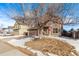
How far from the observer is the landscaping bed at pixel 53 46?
142 cm

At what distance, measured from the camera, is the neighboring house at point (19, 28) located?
1433mm

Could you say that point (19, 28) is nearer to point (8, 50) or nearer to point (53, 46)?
point (8, 50)

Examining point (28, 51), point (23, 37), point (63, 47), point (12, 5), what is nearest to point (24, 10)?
point (12, 5)

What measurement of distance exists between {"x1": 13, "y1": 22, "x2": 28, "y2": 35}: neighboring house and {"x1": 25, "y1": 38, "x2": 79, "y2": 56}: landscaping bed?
104 millimetres

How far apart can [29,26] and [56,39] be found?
25 cm

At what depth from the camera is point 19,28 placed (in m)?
1.45

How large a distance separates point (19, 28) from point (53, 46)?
322 mm

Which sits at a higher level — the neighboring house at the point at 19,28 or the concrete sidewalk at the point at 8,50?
the neighboring house at the point at 19,28

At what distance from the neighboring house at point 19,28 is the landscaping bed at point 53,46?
0.34ft

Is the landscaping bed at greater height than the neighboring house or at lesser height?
lesser

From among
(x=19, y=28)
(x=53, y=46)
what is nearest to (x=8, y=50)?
(x=19, y=28)

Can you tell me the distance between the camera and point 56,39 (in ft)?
4.73

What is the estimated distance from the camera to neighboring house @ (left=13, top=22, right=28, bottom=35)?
143 centimetres

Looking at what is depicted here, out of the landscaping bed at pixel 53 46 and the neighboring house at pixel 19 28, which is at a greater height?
the neighboring house at pixel 19 28
